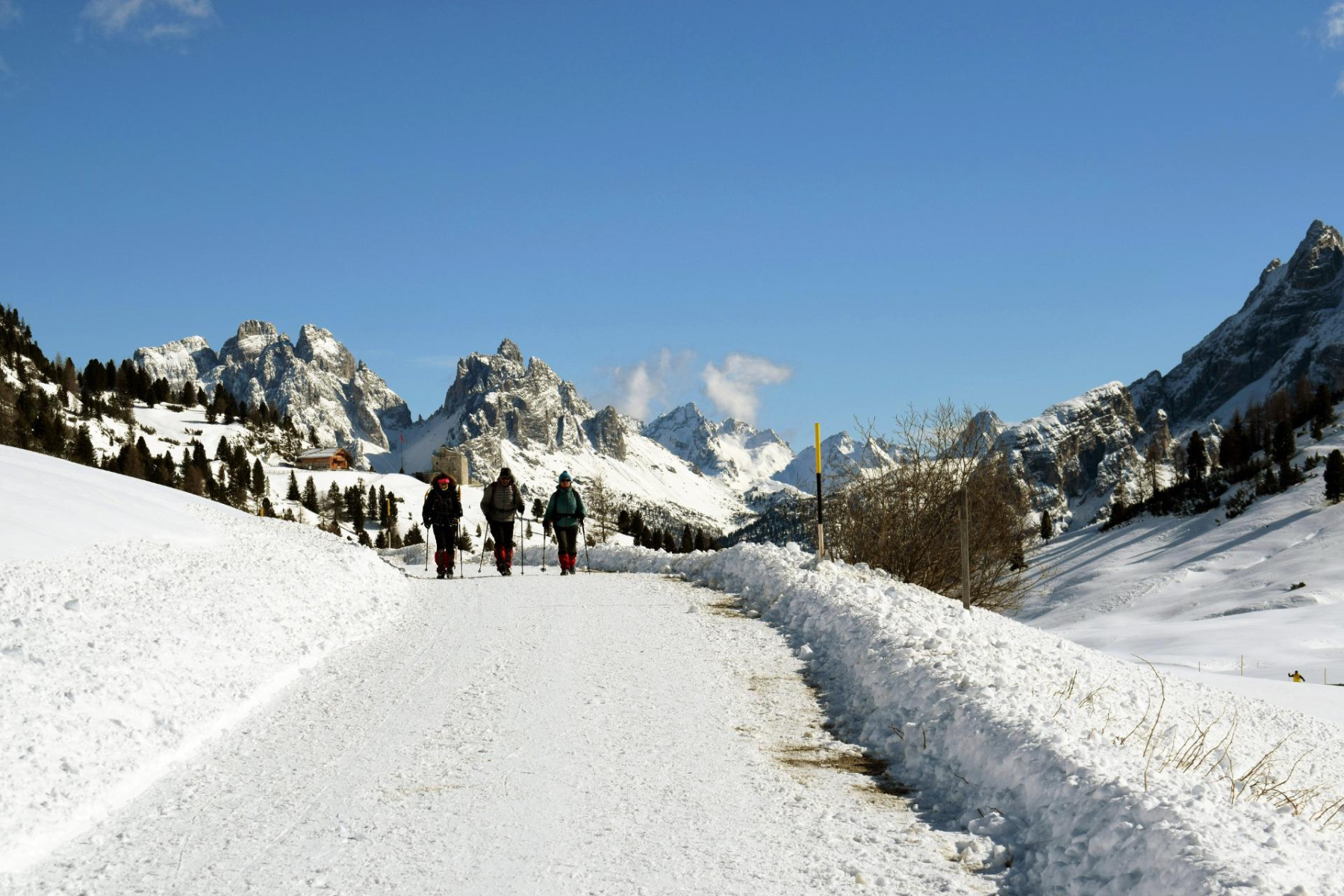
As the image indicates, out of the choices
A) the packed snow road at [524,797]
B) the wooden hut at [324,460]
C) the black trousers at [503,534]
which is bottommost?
the packed snow road at [524,797]

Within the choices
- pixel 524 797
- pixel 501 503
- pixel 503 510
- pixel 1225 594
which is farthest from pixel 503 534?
pixel 1225 594

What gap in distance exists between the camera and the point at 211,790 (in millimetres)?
6707

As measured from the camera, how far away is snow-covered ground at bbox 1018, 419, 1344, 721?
45.9 metres

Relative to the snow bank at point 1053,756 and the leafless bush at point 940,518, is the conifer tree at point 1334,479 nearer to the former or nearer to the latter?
the leafless bush at point 940,518

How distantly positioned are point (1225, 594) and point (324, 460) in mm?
140982

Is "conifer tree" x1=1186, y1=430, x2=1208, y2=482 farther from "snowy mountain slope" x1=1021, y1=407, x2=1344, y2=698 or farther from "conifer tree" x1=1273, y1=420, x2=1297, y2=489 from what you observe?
"snowy mountain slope" x1=1021, y1=407, x2=1344, y2=698

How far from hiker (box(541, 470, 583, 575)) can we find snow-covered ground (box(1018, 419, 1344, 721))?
14.8 meters

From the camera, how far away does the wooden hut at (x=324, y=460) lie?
562 feet

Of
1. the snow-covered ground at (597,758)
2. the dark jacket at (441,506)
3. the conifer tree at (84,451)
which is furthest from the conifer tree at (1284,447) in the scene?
the conifer tree at (84,451)

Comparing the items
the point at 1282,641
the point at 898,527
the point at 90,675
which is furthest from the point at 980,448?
the point at 1282,641

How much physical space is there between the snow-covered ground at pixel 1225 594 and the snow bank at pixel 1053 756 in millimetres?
13298

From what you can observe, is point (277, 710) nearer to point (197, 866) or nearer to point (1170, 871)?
point (197, 866)

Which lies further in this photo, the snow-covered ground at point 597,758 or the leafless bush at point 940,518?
the leafless bush at point 940,518

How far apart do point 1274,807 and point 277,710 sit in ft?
25.6
